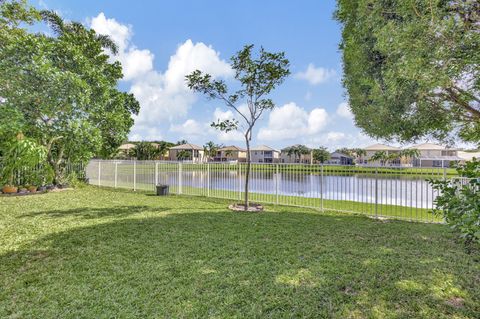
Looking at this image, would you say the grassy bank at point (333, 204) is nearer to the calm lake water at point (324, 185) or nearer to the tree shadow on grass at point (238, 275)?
the calm lake water at point (324, 185)

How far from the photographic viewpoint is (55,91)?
9.94 meters

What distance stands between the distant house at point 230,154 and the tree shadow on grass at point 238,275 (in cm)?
5494

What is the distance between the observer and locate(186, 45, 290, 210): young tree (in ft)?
23.4

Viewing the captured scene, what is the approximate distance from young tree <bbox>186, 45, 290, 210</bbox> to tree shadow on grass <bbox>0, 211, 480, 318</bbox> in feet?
11.9

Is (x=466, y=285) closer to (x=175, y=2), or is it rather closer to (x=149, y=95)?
(x=175, y=2)

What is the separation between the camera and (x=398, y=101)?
15.6 ft

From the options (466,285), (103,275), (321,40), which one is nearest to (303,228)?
(466,285)

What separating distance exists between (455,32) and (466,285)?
3.24 metres

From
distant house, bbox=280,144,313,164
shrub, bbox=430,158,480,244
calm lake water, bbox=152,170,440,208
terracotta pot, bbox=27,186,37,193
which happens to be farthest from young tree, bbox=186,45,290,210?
distant house, bbox=280,144,313,164

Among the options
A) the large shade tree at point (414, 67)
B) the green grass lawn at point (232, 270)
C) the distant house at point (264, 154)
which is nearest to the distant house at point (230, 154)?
the distant house at point (264, 154)

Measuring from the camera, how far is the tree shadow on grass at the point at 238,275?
2.40 meters

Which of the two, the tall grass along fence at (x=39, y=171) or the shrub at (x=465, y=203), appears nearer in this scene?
the shrub at (x=465, y=203)

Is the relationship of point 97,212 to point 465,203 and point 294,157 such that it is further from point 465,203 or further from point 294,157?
point 294,157

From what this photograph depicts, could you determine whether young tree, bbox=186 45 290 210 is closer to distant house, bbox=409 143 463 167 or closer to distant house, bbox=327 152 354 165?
distant house, bbox=409 143 463 167
